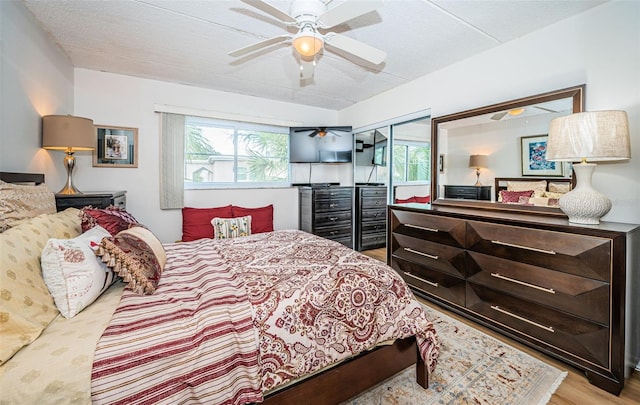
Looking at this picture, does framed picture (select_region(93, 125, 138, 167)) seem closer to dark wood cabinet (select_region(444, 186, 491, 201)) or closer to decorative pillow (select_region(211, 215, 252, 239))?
decorative pillow (select_region(211, 215, 252, 239))

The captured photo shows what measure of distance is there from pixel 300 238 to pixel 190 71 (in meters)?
2.34

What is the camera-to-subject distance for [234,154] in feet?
13.0

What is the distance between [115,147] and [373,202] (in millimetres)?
3577

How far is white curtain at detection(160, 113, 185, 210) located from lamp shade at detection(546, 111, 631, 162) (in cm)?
384

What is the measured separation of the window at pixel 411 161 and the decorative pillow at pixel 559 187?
1.19 metres

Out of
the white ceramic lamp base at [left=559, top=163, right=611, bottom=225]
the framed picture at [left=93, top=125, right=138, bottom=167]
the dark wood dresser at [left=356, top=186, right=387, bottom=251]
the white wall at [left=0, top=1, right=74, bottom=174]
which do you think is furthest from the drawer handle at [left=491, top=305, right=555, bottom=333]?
the framed picture at [left=93, top=125, right=138, bottom=167]

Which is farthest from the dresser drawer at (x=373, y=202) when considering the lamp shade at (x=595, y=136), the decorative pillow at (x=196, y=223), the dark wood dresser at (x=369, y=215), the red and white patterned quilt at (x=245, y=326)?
the lamp shade at (x=595, y=136)

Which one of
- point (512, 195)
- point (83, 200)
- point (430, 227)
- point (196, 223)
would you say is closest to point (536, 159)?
point (512, 195)

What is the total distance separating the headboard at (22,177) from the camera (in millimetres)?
1724

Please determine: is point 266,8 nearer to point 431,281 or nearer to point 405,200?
point 431,281

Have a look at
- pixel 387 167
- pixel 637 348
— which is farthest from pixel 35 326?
pixel 387 167

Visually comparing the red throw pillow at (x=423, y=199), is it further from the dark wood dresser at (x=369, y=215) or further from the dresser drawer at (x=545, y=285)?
the dresser drawer at (x=545, y=285)

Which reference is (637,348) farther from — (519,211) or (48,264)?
(48,264)

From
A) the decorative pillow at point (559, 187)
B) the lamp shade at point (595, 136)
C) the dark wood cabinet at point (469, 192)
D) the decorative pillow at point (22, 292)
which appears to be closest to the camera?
the decorative pillow at point (22, 292)
